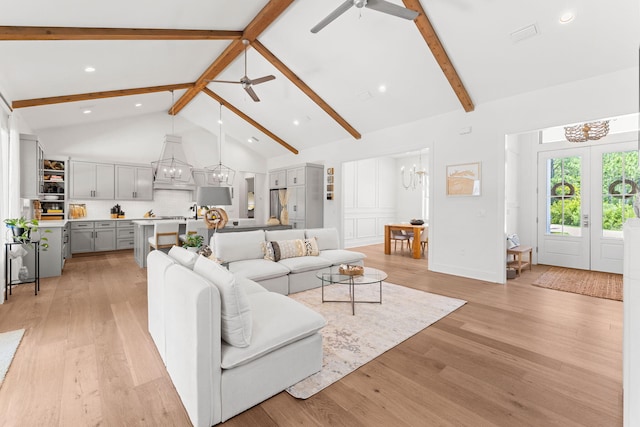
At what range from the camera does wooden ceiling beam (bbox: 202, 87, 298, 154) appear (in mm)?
7219

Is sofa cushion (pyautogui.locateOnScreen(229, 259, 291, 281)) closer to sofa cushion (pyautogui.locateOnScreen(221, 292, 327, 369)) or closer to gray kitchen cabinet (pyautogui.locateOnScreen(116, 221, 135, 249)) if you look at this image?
sofa cushion (pyautogui.locateOnScreen(221, 292, 327, 369))

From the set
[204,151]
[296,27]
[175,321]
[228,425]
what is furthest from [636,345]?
[204,151]

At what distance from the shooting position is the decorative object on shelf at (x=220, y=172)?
896cm

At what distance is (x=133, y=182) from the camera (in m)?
7.80

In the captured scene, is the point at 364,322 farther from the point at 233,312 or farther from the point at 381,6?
the point at 381,6

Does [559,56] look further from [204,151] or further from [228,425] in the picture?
[204,151]


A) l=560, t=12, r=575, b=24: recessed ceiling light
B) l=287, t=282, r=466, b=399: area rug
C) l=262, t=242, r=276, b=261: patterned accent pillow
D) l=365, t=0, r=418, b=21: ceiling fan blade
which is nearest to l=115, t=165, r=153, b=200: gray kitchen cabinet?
l=262, t=242, r=276, b=261: patterned accent pillow

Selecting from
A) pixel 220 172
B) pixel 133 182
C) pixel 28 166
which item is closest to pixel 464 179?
pixel 220 172

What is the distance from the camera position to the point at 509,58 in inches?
153

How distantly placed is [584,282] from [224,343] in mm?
5592

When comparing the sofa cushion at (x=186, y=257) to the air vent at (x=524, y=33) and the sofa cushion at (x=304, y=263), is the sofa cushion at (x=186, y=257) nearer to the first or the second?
the sofa cushion at (x=304, y=263)

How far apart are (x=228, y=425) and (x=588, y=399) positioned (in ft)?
7.40

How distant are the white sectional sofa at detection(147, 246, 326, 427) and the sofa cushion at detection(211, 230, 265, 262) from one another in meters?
1.70

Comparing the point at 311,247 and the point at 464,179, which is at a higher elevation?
the point at 464,179
